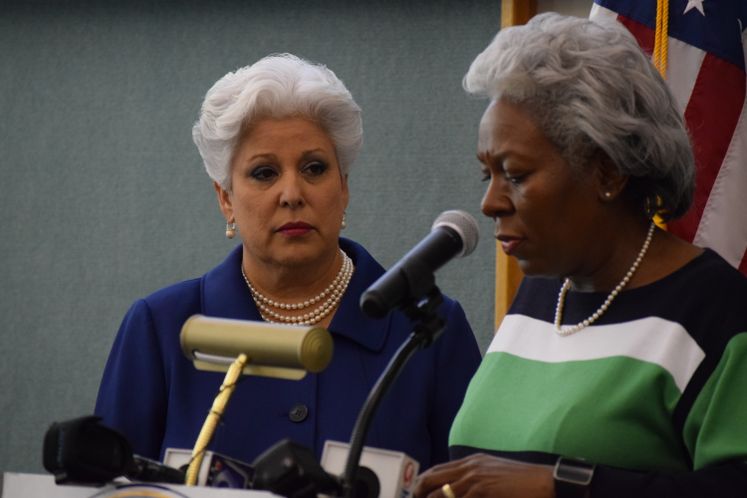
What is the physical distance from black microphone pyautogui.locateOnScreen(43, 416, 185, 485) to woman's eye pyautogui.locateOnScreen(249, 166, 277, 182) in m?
1.05

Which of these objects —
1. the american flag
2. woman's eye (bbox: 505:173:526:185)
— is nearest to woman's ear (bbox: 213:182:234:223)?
woman's eye (bbox: 505:173:526:185)

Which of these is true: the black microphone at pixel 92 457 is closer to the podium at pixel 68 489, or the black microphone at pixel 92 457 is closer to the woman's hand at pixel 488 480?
the podium at pixel 68 489

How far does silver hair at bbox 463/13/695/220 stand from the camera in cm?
186

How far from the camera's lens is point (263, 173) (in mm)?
2492

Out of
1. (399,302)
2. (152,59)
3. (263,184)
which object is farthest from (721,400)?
(152,59)

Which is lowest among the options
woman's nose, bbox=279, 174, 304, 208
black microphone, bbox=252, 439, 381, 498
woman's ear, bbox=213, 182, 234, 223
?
black microphone, bbox=252, 439, 381, 498

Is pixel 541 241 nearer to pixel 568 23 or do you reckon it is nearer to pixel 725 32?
pixel 568 23

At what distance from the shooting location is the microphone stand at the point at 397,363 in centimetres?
142

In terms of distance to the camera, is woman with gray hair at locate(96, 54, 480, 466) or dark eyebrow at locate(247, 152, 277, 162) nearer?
woman with gray hair at locate(96, 54, 480, 466)

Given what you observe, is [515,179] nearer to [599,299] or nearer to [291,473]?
[599,299]

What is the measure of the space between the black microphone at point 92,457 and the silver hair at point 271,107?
3.55 feet

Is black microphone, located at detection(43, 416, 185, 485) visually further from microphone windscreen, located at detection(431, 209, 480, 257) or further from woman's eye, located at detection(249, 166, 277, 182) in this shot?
woman's eye, located at detection(249, 166, 277, 182)

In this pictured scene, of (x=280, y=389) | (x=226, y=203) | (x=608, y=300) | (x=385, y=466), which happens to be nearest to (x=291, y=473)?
(x=385, y=466)

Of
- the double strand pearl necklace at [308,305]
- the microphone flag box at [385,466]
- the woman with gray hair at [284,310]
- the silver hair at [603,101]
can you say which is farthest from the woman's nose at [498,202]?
the double strand pearl necklace at [308,305]
